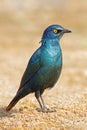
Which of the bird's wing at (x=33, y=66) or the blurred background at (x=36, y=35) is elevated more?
the blurred background at (x=36, y=35)

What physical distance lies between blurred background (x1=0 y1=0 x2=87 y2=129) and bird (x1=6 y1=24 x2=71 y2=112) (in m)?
1.37

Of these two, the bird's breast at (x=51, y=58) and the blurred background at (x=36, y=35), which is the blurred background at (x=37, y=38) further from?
the bird's breast at (x=51, y=58)

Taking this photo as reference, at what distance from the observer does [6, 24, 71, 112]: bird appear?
9.38m

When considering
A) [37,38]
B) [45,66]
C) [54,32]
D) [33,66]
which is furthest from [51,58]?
[37,38]

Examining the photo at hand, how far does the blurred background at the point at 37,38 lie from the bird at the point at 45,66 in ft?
4.49

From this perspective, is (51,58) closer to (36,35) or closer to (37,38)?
(37,38)

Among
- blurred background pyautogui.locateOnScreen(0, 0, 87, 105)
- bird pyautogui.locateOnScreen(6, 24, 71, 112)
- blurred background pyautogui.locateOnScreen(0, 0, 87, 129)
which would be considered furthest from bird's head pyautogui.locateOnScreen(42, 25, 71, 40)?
blurred background pyautogui.locateOnScreen(0, 0, 87, 105)

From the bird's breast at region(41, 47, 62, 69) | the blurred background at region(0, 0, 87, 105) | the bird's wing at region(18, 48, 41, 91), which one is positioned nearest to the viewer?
the bird's breast at region(41, 47, 62, 69)

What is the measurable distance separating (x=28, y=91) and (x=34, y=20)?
17.4 metres

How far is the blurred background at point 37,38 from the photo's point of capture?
14.4 m

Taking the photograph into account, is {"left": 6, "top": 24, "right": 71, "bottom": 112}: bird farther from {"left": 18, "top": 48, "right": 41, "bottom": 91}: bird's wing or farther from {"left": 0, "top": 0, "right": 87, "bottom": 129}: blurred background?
{"left": 0, "top": 0, "right": 87, "bottom": 129}: blurred background

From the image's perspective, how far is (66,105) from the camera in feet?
33.8

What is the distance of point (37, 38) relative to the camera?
22828 millimetres

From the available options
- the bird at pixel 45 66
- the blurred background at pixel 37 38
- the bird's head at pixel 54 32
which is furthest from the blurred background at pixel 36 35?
the bird's head at pixel 54 32
